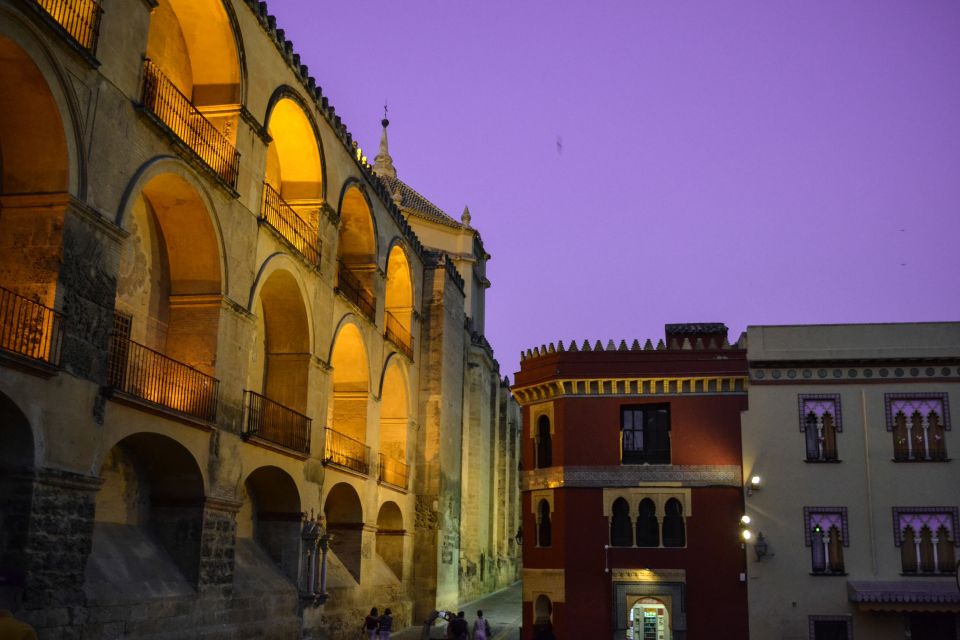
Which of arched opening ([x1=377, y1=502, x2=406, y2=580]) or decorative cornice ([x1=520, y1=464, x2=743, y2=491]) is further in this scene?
arched opening ([x1=377, y1=502, x2=406, y2=580])

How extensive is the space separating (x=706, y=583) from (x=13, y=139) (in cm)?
2100

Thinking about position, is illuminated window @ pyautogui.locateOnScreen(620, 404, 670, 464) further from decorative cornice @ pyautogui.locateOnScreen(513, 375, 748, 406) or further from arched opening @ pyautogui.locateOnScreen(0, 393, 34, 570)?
arched opening @ pyautogui.locateOnScreen(0, 393, 34, 570)

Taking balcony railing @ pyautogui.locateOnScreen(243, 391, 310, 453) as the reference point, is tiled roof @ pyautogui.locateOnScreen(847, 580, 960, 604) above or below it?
below

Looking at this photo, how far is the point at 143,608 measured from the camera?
1695 centimetres

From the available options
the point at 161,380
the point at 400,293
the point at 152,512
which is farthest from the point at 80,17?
the point at 400,293

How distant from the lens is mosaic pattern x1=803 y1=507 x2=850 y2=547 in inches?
1058

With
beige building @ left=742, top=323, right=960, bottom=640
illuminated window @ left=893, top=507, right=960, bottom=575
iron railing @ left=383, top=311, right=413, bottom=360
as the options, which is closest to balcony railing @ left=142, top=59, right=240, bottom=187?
iron railing @ left=383, top=311, right=413, bottom=360

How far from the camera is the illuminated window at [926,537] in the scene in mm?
26188

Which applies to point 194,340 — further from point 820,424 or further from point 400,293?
point 820,424

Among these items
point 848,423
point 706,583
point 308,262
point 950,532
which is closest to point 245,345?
point 308,262

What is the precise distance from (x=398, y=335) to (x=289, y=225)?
10206 millimetres

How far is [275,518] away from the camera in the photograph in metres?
24.4

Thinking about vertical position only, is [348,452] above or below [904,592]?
above

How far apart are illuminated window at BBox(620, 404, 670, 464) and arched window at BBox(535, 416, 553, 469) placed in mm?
2348
